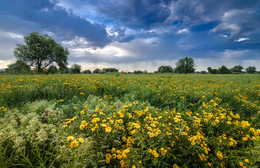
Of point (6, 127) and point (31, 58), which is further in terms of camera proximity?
point (31, 58)

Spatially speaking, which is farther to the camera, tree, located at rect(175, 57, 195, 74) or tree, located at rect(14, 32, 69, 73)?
tree, located at rect(175, 57, 195, 74)

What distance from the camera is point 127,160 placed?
5.51 feet

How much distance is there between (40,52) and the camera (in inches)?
1137

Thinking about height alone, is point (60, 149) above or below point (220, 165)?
above

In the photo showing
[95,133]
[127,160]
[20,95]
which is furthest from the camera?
[20,95]

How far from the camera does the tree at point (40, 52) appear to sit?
27.6 m

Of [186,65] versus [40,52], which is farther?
[186,65]

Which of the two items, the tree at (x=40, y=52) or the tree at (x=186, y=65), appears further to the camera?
the tree at (x=186, y=65)

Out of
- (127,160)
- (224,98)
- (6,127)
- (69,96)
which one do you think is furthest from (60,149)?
(224,98)

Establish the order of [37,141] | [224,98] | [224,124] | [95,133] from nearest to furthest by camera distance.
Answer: [37,141] → [95,133] → [224,124] → [224,98]

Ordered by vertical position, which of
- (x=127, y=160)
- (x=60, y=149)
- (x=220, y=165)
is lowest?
(x=220, y=165)

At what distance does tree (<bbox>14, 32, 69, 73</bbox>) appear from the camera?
27562 millimetres

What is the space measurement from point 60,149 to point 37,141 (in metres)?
0.57

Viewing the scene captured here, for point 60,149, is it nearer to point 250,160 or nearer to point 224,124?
point 250,160
